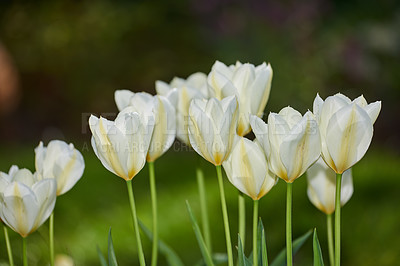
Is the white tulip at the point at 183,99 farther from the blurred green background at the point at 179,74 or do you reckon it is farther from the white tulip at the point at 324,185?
the blurred green background at the point at 179,74

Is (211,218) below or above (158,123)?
below

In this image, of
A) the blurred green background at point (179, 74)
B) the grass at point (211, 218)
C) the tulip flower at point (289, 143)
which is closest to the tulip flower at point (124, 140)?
the tulip flower at point (289, 143)

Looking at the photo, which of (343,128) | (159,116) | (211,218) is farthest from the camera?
(211,218)

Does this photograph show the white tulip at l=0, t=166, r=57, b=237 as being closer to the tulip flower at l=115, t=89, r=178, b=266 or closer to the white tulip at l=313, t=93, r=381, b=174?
the tulip flower at l=115, t=89, r=178, b=266

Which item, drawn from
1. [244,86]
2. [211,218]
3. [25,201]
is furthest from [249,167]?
[211,218]

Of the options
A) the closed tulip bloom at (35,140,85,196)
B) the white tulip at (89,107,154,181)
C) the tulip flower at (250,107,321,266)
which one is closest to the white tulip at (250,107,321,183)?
the tulip flower at (250,107,321,266)

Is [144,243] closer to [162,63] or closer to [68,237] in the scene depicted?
[68,237]

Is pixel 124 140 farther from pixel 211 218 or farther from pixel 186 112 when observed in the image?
pixel 211 218
